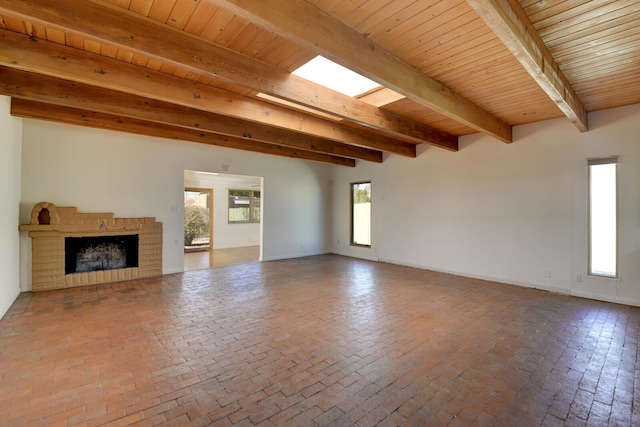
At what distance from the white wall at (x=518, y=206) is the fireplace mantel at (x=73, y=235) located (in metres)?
5.25

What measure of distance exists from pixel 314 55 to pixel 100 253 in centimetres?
522

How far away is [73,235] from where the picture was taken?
484cm

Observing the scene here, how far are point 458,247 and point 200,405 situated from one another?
17.6ft

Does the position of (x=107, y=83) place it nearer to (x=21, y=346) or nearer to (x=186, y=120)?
(x=186, y=120)

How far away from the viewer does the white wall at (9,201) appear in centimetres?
343

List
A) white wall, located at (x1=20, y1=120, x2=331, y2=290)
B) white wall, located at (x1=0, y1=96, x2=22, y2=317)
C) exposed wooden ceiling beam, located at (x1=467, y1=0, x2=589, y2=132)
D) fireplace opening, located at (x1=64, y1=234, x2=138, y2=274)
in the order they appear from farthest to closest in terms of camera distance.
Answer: fireplace opening, located at (x1=64, y1=234, x2=138, y2=274), white wall, located at (x1=20, y1=120, x2=331, y2=290), white wall, located at (x1=0, y1=96, x2=22, y2=317), exposed wooden ceiling beam, located at (x1=467, y1=0, x2=589, y2=132)

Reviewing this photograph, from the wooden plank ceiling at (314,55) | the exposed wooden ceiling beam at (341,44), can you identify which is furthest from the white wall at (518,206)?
the exposed wooden ceiling beam at (341,44)

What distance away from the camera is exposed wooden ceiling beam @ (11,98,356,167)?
158 inches

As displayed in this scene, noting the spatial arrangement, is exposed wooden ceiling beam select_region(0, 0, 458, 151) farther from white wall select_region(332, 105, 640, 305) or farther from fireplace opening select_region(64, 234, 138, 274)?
fireplace opening select_region(64, 234, 138, 274)

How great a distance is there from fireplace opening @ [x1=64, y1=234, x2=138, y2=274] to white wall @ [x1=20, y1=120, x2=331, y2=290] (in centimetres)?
50

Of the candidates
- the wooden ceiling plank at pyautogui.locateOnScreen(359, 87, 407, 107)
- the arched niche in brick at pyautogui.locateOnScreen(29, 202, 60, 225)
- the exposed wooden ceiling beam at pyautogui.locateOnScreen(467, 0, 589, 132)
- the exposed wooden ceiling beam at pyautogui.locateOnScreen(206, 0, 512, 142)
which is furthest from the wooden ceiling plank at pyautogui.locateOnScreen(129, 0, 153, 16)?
the arched niche in brick at pyautogui.locateOnScreen(29, 202, 60, 225)

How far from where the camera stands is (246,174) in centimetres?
697

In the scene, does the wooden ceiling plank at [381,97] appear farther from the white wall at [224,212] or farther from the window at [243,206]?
the window at [243,206]

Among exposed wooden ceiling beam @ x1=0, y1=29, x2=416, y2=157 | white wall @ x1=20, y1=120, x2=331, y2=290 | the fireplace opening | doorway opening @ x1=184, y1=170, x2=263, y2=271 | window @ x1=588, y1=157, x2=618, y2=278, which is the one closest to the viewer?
exposed wooden ceiling beam @ x1=0, y1=29, x2=416, y2=157
